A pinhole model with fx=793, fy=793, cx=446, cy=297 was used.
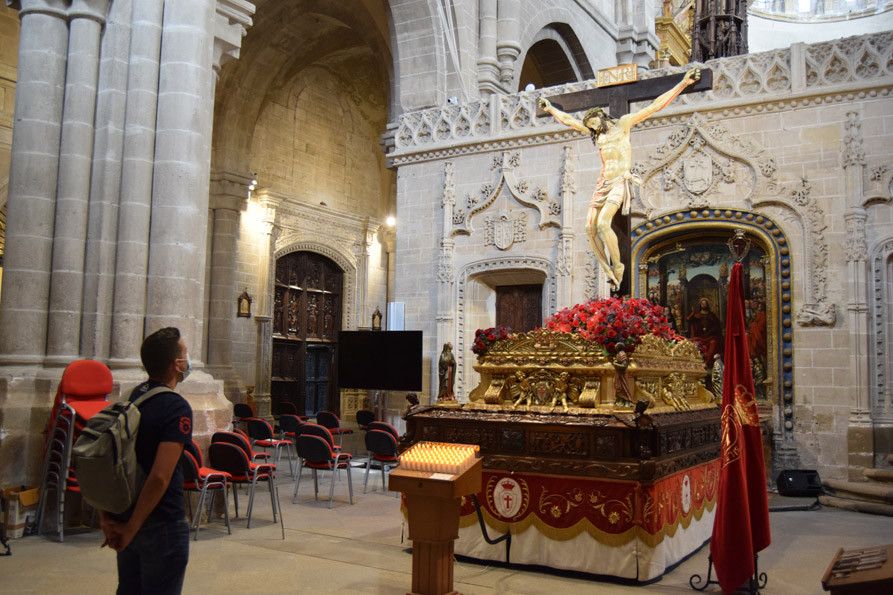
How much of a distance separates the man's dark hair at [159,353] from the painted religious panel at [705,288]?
928cm

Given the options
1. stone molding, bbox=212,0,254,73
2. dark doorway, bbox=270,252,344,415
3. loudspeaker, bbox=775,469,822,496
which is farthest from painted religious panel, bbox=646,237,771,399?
dark doorway, bbox=270,252,344,415

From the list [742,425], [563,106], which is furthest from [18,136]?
[742,425]

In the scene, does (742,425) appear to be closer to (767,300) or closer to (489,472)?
(489,472)

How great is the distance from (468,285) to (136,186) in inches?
256

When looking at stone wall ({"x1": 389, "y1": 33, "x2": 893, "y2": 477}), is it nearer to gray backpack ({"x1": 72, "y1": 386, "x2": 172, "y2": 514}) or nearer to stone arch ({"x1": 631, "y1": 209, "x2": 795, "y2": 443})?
stone arch ({"x1": 631, "y1": 209, "x2": 795, "y2": 443})

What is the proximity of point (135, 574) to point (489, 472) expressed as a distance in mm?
3303

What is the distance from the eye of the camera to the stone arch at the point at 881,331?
1013cm

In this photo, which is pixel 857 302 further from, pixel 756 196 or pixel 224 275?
pixel 224 275

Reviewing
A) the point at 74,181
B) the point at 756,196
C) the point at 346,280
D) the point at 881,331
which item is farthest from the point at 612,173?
the point at 346,280

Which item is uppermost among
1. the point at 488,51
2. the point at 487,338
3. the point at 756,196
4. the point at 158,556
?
Answer: the point at 488,51

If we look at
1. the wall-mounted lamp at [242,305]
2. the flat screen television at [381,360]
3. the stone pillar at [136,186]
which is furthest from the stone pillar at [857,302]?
the wall-mounted lamp at [242,305]

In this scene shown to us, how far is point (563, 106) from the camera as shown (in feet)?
28.1

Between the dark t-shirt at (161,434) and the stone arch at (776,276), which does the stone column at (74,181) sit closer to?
the dark t-shirt at (161,434)

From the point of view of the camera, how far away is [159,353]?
3070 mm
